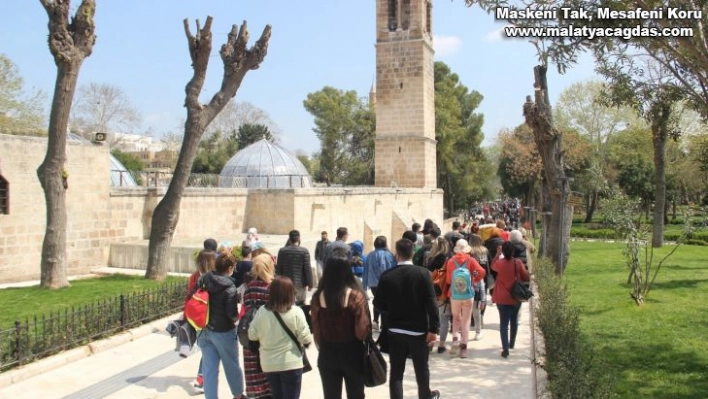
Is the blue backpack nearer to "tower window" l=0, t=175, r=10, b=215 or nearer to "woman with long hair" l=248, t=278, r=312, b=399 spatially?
"woman with long hair" l=248, t=278, r=312, b=399

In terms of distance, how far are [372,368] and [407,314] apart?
25.0 inches

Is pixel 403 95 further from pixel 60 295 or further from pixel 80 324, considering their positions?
pixel 80 324

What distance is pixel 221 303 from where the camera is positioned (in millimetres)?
4500

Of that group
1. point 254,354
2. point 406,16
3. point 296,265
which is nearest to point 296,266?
point 296,265

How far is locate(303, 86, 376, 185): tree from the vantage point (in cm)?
3759

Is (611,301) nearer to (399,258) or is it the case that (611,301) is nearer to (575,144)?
(399,258)

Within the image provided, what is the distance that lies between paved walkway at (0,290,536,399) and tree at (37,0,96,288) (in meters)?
2.93

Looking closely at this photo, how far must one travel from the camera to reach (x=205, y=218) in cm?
1427

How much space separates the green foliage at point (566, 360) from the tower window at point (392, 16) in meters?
19.2

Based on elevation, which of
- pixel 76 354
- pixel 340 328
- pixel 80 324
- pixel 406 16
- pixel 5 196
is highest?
pixel 406 16

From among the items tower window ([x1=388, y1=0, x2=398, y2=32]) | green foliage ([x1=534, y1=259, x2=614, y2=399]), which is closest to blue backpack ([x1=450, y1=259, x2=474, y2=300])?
green foliage ([x1=534, y1=259, x2=614, y2=399])

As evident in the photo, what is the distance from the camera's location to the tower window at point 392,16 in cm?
2472

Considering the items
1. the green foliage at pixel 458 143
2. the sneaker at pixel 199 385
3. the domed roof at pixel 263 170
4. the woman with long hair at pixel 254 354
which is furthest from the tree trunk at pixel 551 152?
the green foliage at pixel 458 143

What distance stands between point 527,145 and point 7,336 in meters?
32.6
